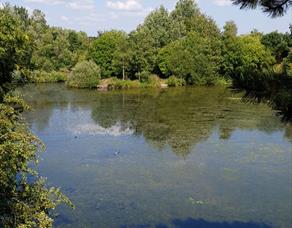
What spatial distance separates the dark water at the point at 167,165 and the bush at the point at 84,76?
1409 centimetres

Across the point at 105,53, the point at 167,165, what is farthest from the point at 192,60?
the point at 167,165

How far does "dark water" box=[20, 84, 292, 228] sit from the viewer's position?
12.5 m

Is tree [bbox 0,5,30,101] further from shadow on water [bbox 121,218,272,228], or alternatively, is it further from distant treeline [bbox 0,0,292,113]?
distant treeline [bbox 0,0,292,113]

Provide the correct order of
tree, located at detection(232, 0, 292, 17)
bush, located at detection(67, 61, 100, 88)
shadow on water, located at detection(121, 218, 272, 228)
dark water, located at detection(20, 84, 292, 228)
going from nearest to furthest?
tree, located at detection(232, 0, 292, 17) < shadow on water, located at detection(121, 218, 272, 228) < dark water, located at detection(20, 84, 292, 228) < bush, located at detection(67, 61, 100, 88)

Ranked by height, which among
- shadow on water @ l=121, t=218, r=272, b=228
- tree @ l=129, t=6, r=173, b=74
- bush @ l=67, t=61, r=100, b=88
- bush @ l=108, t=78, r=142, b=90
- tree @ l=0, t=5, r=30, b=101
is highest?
tree @ l=129, t=6, r=173, b=74

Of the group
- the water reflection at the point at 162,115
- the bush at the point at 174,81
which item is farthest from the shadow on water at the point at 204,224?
the bush at the point at 174,81

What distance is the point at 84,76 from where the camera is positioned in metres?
44.5

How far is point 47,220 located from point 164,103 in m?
26.0

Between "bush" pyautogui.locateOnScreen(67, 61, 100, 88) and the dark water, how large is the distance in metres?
14.1

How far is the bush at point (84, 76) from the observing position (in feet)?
146

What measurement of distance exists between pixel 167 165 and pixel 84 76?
2884cm

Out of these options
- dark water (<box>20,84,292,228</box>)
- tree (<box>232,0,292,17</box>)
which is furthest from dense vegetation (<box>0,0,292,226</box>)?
tree (<box>232,0,292,17</box>)

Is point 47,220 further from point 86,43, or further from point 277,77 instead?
point 86,43

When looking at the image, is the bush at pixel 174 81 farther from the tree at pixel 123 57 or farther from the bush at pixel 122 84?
the tree at pixel 123 57
